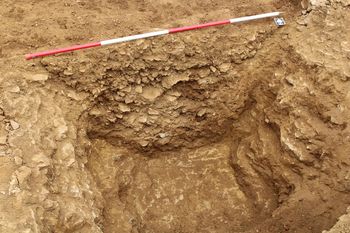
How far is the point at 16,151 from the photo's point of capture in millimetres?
3898

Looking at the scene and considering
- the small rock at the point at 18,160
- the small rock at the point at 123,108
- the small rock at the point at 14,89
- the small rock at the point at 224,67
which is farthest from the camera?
the small rock at the point at 224,67

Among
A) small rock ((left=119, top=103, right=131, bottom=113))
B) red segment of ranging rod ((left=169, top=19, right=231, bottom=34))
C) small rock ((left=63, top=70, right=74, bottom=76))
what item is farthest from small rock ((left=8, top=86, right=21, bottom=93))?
red segment of ranging rod ((left=169, top=19, right=231, bottom=34))

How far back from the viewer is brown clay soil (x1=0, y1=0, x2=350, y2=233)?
4.39 metres

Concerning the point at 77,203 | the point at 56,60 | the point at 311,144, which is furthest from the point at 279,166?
the point at 56,60

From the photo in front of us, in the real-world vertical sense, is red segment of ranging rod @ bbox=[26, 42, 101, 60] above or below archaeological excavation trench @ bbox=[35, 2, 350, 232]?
above

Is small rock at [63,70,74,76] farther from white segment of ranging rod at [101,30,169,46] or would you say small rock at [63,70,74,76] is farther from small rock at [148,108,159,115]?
small rock at [148,108,159,115]

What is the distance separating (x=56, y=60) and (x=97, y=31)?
64 cm

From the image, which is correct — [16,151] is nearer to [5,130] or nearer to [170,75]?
[5,130]

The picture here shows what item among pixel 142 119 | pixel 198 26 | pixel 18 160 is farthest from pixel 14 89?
pixel 198 26

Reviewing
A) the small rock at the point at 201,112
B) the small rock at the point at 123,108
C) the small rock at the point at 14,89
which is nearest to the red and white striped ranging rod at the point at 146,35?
the small rock at the point at 14,89

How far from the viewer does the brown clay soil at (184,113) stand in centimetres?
439

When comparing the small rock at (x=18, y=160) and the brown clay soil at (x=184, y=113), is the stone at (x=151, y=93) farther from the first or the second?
the small rock at (x=18, y=160)

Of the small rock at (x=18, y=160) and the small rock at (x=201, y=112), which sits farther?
the small rock at (x=201, y=112)

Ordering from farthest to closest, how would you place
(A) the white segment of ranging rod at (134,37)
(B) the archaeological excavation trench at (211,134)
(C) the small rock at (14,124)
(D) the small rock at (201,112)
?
1. (D) the small rock at (201,112)
2. (A) the white segment of ranging rod at (134,37)
3. (B) the archaeological excavation trench at (211,134)
4. (C) the small rock at (14,124)
